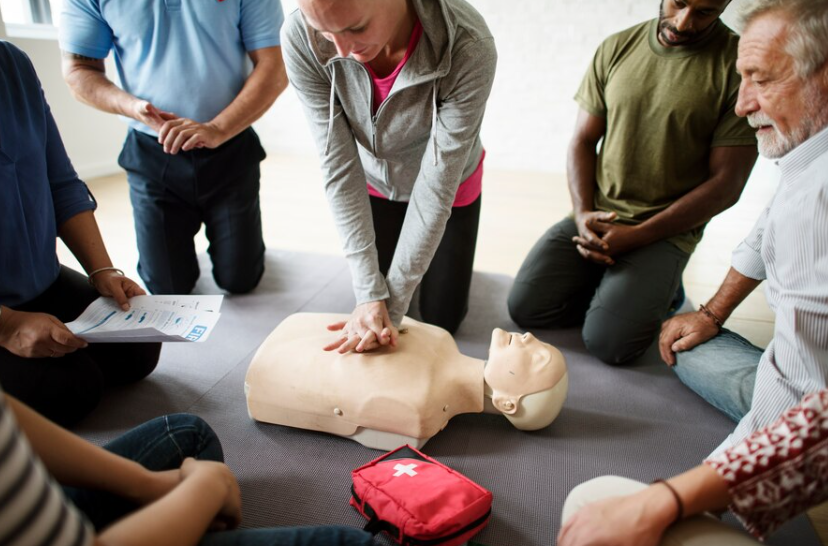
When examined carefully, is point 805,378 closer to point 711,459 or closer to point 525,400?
point 711,459

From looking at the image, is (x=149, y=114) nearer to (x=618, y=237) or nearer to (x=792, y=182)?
(x=618, y=237)

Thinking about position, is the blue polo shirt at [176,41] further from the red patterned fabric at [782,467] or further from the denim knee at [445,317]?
the red patterned fabric at [782,467]

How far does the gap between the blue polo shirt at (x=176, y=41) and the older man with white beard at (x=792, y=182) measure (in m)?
1.57

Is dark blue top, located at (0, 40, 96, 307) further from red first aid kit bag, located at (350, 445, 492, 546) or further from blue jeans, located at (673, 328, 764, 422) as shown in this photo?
blue jeans, located at (673, 328, 764, 422)

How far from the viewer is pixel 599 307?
72.7 inches

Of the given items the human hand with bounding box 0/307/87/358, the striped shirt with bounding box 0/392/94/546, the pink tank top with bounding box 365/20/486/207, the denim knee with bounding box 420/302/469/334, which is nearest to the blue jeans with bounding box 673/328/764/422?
Result: the denim knee with bounding box 420/302/469/334

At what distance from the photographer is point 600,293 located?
1.89m

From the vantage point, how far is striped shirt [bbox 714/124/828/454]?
3.15ft

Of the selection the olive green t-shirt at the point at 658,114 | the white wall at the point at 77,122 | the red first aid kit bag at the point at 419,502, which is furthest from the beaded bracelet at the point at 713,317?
the white wall at the point at 77,122

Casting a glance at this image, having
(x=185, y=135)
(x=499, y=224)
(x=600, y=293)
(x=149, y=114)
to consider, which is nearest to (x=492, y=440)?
(x=600, y=293)

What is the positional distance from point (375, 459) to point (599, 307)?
97 centimetres

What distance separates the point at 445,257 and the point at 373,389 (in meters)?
0.71

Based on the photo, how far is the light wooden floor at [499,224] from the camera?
2.40m

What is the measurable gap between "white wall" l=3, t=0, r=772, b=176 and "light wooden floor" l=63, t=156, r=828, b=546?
239mm
